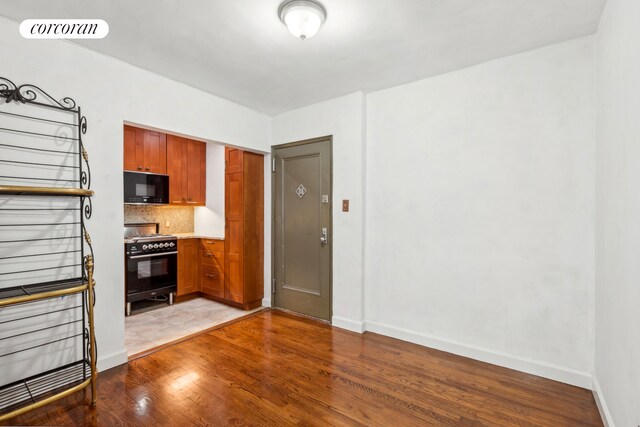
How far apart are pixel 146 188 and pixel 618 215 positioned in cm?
482

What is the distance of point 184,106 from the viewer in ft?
10.5

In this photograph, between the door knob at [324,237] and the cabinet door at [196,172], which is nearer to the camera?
the door knob at [324,237]

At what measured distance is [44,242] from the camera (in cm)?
229

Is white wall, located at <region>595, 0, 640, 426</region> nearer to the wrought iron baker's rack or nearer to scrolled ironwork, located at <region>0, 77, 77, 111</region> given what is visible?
the wrought iron baker's rack

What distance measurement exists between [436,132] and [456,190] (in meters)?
0.60

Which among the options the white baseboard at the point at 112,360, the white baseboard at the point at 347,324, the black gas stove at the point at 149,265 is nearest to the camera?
the white baseboard at the point at 112,360

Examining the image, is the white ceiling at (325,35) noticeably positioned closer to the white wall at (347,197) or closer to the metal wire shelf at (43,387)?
the white wall at (347,197)

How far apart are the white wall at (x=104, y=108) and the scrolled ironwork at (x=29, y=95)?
1.8 inches

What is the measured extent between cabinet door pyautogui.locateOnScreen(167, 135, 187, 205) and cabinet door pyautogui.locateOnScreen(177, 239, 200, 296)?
652 mm

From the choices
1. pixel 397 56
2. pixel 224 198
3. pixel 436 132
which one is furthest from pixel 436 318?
pixel 224 198

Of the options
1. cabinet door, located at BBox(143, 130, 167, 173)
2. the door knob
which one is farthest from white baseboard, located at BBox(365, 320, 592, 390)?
cabinet door, located at BBox(143, 130, 167, 173)

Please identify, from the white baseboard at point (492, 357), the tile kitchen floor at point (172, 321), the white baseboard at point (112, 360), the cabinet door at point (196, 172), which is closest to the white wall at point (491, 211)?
the white baseboard at point (492, 357)

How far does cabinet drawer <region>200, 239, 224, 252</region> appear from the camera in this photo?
443cm

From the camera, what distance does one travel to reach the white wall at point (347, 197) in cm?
344
